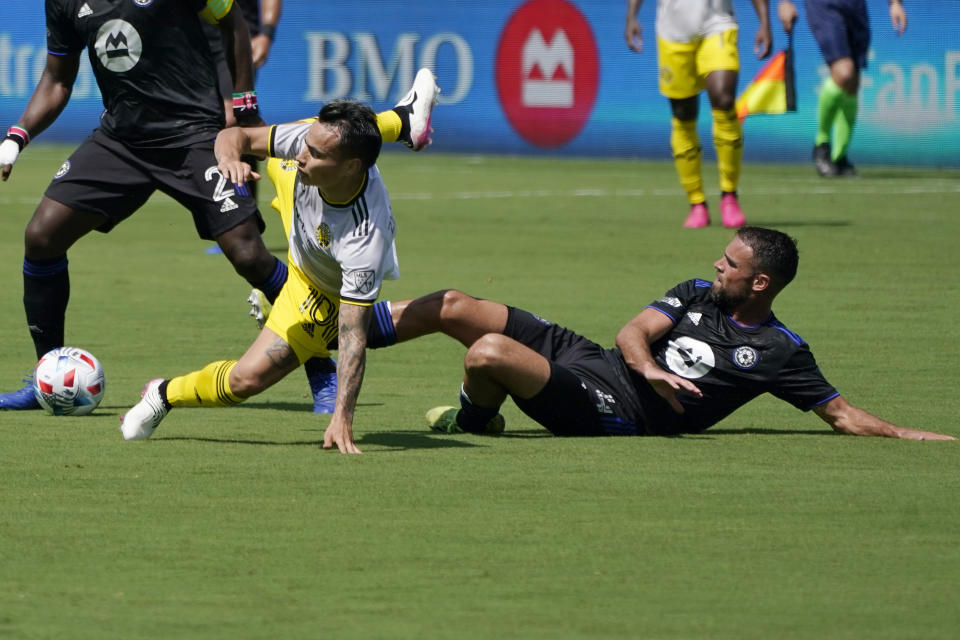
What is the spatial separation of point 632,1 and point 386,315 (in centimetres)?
1007

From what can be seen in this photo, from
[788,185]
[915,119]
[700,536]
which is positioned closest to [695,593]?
[700,536]

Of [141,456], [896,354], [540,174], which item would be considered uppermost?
[141,456]

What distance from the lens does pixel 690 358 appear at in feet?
22.2

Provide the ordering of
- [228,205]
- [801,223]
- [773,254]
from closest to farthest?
[773,254] → [228,205] → [801,223]

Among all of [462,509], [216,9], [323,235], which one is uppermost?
[216,9]

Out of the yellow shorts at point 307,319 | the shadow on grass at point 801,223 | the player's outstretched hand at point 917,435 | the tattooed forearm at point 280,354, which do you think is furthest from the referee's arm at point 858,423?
the shadow on grass at point 801,223

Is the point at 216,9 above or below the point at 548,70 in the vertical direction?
above

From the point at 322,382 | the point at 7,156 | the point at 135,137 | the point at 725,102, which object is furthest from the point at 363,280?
the point at 725,102

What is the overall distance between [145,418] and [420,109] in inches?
60.8

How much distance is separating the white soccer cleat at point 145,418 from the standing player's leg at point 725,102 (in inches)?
359

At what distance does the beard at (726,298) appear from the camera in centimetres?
678

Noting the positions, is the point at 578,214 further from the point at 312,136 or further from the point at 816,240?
the point at 312,136

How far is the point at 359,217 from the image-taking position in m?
6.46

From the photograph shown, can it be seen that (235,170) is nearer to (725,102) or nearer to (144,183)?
(144,183)
